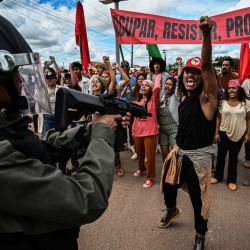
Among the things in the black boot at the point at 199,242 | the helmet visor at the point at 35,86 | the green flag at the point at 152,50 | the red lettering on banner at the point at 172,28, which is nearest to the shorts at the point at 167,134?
the red lettering on banner at the point at 172,28

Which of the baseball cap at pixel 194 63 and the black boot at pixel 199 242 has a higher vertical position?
the baseball cap at pixel 194 63

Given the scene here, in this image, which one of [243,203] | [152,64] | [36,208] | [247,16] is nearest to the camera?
[36,208]

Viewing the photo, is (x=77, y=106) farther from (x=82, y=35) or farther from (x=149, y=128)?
(x=82, y=35)

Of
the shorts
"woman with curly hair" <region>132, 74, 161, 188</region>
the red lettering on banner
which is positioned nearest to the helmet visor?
"woman with curly hair" <region>132, 74, 161, 188</region>

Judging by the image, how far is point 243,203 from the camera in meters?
3.69

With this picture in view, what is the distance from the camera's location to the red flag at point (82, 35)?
642cm

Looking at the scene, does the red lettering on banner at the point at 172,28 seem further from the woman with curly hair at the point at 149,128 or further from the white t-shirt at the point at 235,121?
the white t-shirt at the point at 235,121

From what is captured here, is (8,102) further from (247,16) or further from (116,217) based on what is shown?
(247,16)

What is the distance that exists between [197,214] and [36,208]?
2116 millimetres

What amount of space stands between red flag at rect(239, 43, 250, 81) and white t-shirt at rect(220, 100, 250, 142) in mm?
1277

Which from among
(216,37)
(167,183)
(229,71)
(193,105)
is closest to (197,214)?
(167,183)

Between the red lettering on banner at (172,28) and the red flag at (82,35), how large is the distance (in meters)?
1.81

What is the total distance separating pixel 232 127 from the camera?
14.2 feet

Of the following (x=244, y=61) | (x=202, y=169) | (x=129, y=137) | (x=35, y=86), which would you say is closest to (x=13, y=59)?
(x=35, y=86)
